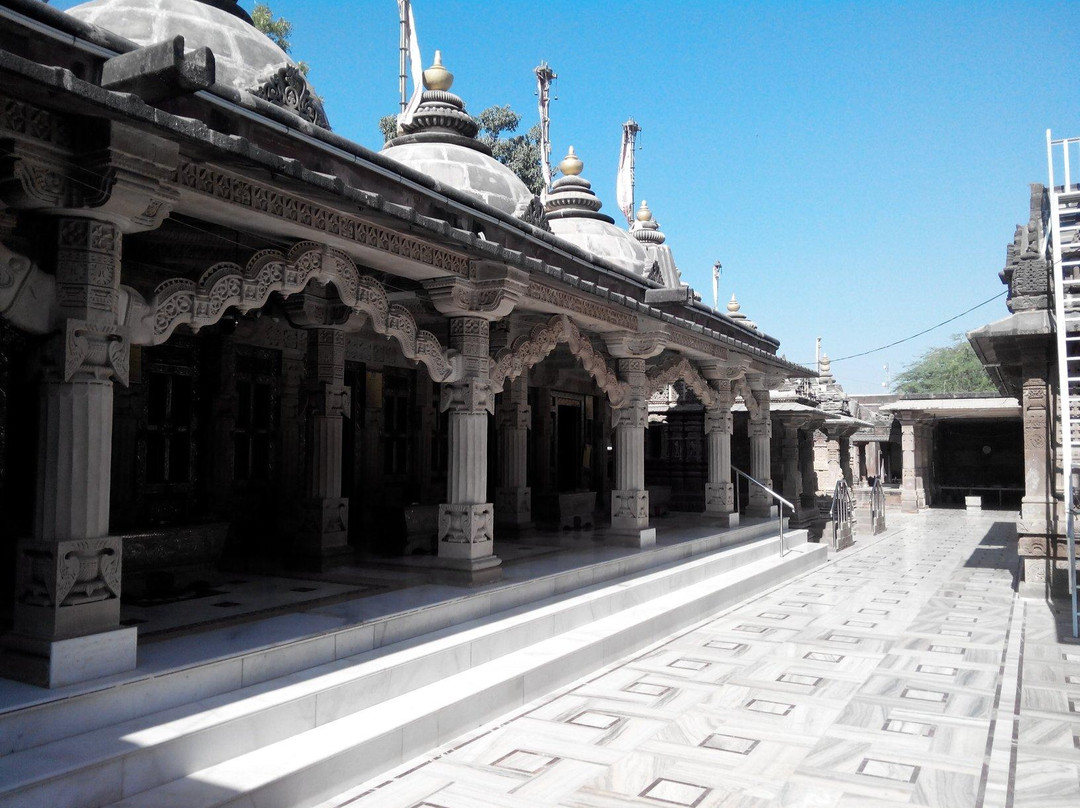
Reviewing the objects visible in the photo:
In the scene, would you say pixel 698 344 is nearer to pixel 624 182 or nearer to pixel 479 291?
pixel 479 291

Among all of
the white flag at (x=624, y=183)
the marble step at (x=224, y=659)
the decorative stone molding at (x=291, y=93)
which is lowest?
the marble step at (x=224, y=659)

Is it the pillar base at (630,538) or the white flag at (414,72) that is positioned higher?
the white flag at (414,72)

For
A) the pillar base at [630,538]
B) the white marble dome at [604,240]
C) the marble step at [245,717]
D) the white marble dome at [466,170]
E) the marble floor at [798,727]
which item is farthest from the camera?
the white marble dome at [604,240]

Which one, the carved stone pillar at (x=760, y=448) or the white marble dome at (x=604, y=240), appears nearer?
the white marble dome at (x=604, y=240)

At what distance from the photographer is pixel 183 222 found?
18.0 ft

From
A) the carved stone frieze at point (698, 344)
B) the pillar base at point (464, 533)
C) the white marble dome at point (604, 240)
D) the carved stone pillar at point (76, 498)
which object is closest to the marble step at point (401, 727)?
the carved stone pillar at point (76, 498)

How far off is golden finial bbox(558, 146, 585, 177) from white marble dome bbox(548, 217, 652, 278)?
39.4 inches

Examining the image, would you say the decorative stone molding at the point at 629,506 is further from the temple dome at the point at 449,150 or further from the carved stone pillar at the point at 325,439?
the temple dome at the point at 449,150

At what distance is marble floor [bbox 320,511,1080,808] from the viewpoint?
4.21m

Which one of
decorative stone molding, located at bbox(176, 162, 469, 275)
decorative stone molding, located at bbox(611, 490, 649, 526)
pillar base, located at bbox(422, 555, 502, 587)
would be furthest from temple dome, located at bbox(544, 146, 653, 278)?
pillar base, located at bbox(422, 555, 502, 587)

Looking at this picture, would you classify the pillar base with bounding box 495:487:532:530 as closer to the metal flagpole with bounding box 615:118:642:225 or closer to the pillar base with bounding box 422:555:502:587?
the pillar base with bounding box 422:555:502:587

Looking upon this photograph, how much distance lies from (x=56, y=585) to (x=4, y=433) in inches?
122

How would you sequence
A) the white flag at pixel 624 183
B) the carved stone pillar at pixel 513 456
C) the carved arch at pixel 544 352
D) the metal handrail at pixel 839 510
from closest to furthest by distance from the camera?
the carved arch at pixel 544 352 → the carved stone pillar at pixel 513 456 → the metal handrail at pixel 839 510 → the white flag at pixel 624 183

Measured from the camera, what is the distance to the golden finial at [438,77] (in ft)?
31.6
